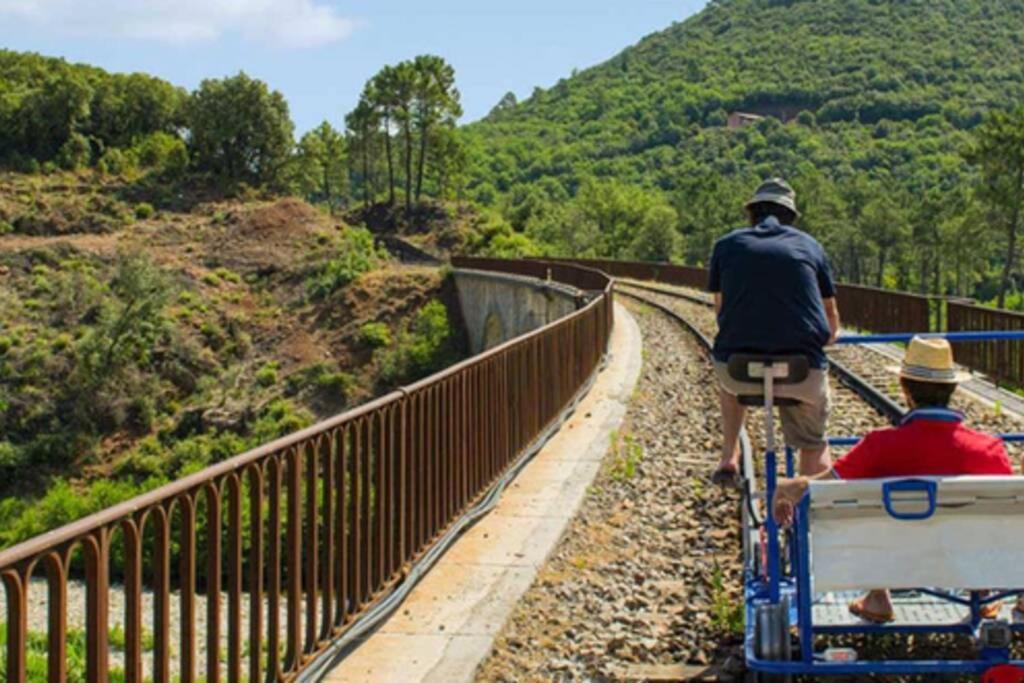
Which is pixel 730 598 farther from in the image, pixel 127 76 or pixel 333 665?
pixel 127 76

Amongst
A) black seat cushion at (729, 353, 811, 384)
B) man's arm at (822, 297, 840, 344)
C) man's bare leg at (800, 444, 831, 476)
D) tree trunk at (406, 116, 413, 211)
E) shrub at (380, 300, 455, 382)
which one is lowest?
shrub at (380, 300, 455, 382)

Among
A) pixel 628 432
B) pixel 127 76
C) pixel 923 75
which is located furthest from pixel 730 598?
pixel 923 75

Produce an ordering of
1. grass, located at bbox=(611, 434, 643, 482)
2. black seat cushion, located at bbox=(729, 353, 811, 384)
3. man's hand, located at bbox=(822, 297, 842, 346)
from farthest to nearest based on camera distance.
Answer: grass, located at bbox=(611, 434, 643, 482) → man's hand, located at bbox=(822, 297, 842, 346) → black seat cushion, located at bbox=(729, 353, 811, 384)

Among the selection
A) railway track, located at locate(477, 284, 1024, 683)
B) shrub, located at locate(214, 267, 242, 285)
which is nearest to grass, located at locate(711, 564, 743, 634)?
railway track, located at locate(477, 284, 1024, 683)

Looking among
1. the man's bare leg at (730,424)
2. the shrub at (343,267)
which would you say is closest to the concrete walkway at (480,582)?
the man's bare leg at (730,424)

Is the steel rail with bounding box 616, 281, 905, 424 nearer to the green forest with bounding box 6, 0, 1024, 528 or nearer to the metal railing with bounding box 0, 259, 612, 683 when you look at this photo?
the metal railing with bounding box 0, 259, 612, 683

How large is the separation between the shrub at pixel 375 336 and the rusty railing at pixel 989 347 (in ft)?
157

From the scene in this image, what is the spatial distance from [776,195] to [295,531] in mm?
2846

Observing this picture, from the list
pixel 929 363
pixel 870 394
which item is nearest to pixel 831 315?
pixel 929 363

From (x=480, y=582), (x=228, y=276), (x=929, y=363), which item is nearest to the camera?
(x=929, y=363)

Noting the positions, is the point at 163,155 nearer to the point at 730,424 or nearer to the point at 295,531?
the point at 730,424

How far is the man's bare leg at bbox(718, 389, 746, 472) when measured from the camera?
6.46 meters

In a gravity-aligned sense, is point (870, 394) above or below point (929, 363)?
below

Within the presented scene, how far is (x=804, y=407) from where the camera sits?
18.8 ft
